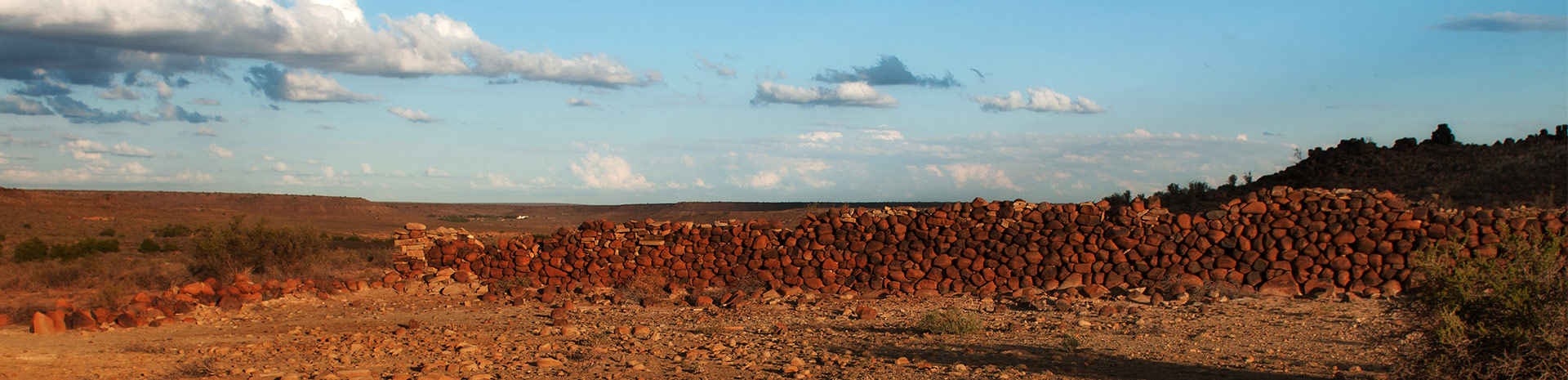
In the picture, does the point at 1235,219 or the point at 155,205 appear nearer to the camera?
the point at 1235,219

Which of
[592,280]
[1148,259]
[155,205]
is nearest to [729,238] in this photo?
[592,280]

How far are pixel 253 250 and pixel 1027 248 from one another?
1288 cm

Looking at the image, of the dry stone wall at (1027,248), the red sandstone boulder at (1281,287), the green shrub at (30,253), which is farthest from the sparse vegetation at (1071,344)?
the green shrub at (30,253)

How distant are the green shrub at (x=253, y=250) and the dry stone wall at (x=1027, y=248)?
3.14 m

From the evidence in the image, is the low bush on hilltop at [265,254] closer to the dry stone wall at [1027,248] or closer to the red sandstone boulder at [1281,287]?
the dry stone wall at [1027,248]

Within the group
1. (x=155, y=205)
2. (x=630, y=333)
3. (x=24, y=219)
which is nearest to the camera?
(x=630, y=333)

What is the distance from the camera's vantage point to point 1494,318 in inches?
215

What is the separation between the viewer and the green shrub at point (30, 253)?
75.6ft

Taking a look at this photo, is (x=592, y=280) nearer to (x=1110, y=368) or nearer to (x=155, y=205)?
(x=1110, y=368)

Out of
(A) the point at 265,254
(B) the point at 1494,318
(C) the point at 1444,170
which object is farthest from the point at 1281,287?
(A) the point at 265,254

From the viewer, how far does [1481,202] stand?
18.7m

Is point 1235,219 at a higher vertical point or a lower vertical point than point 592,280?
higher

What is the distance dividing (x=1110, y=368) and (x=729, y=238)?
748 centimetres

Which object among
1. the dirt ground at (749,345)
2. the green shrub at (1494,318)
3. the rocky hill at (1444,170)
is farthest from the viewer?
the rocky hill at (1444,170)
